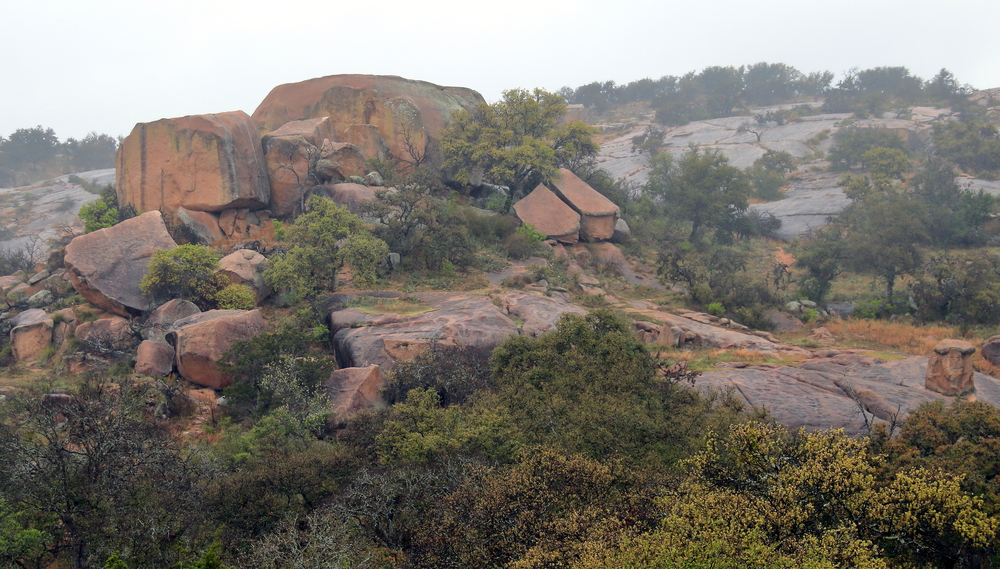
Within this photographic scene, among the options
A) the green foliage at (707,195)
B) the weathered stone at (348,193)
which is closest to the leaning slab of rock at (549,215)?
the weathered stone at (348,193)

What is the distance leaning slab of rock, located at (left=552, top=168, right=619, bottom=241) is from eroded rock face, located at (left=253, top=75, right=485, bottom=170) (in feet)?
24.9

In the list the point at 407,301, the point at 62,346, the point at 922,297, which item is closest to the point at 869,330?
the point at 922,297

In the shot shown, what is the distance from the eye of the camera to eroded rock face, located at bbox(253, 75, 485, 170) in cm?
3353

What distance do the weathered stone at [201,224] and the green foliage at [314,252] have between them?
17.7ft

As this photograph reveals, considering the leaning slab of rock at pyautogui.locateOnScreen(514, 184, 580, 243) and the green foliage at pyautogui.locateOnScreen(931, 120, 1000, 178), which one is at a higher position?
the green foliage at pyautogui.locateOnScreen(931, 120, 1000, 178)

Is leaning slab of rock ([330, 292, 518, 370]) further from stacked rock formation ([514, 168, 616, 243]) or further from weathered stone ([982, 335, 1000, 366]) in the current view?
weathered stone ([982, 335, 1000, 366])

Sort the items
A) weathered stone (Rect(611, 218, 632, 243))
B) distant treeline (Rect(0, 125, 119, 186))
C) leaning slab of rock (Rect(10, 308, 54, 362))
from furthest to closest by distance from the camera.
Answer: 1. distant treeline (Rect(0, 125, 119, 186))
2. weathered stone (Rect(611, 218, 632, 243))
3. leaning slab of rock (Rect(10, 308, 54, 362))

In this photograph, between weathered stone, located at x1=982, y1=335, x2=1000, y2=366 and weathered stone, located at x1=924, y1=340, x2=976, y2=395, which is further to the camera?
weathered stone, located at x1=982, y1=335, x2=1000, y2=366

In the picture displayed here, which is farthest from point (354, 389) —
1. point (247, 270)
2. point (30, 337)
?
point (30, 337)

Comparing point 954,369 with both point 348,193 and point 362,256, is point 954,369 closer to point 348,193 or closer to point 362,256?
point 362,256

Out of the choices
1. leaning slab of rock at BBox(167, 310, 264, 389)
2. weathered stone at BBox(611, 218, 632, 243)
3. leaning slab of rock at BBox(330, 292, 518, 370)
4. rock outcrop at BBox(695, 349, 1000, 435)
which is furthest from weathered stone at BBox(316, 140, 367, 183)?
rock outcrop at BBox(695, 349, 1000, 435)

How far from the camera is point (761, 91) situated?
7319 cm

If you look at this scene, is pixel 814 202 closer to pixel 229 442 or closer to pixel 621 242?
pixel 621 242

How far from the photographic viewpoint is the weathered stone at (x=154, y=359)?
1708cm
